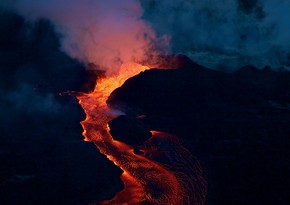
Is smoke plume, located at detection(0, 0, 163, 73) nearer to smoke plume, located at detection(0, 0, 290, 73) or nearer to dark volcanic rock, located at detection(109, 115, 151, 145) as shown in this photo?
smoke plume, located at detection(0, 0, 290, 73)

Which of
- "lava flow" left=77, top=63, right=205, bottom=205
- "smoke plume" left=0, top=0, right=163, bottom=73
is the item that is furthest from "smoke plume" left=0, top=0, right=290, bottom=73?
"lava flow" left=77, top=63, right=205, bottom=205

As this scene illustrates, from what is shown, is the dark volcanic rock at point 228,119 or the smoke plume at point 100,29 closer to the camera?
the dark volcanic rock at point 228,119

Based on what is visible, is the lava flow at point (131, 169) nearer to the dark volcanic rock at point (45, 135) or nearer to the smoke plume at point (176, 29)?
the dark volcanic rock at point (45, 135)

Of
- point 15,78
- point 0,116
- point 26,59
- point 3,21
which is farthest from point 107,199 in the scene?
point 3,21

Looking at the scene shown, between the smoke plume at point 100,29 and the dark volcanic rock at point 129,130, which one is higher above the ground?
the smoke plume at point 100,29

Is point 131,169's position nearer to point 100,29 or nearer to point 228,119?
point 228,119

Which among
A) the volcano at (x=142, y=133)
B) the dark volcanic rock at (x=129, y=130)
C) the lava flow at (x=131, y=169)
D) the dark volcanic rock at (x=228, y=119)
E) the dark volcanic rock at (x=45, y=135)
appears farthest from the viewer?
the dark volcanic rock at (x=129, y=130)

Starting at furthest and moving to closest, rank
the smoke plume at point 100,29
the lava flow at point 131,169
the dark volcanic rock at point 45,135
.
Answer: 1. the smoke plume at point 100,29
2. the lava flow at point 131,169
3. the dark volcanic rock at point 45,135

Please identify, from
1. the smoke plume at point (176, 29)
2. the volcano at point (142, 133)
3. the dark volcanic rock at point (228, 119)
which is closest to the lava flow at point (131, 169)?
the volcano at point (142, 133)

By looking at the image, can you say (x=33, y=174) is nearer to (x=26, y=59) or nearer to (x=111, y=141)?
(x=111, y=141)
